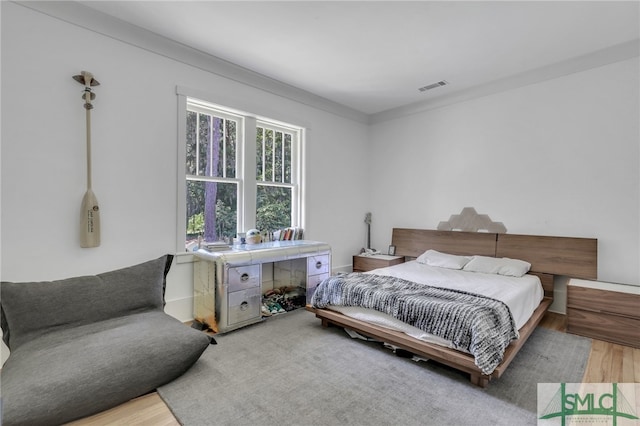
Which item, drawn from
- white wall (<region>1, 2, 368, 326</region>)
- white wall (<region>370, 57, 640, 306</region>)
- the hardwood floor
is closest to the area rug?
the hardwood floor

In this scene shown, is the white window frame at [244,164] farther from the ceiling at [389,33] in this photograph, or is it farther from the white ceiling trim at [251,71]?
the ceiling at [389,33]

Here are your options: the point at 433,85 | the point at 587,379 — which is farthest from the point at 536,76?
the point at 587,379

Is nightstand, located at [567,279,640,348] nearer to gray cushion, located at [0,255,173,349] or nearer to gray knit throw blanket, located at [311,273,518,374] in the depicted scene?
gray knit throw blanket, located at [311,273,518,374]

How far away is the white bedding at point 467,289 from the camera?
7.98ft

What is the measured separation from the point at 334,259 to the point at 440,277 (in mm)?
1861

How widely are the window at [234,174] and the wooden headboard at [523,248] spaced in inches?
72.8

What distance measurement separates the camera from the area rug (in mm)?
1731

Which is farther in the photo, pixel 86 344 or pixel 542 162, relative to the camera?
pixel 542 162

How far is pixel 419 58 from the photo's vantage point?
320 centimetres

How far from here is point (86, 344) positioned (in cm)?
193

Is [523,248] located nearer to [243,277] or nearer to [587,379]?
[587,379]

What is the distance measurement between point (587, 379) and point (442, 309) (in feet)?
3.53

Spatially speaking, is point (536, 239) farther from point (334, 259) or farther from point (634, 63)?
point (334, 259)

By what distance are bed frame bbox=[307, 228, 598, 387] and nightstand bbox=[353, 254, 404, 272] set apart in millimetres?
232
